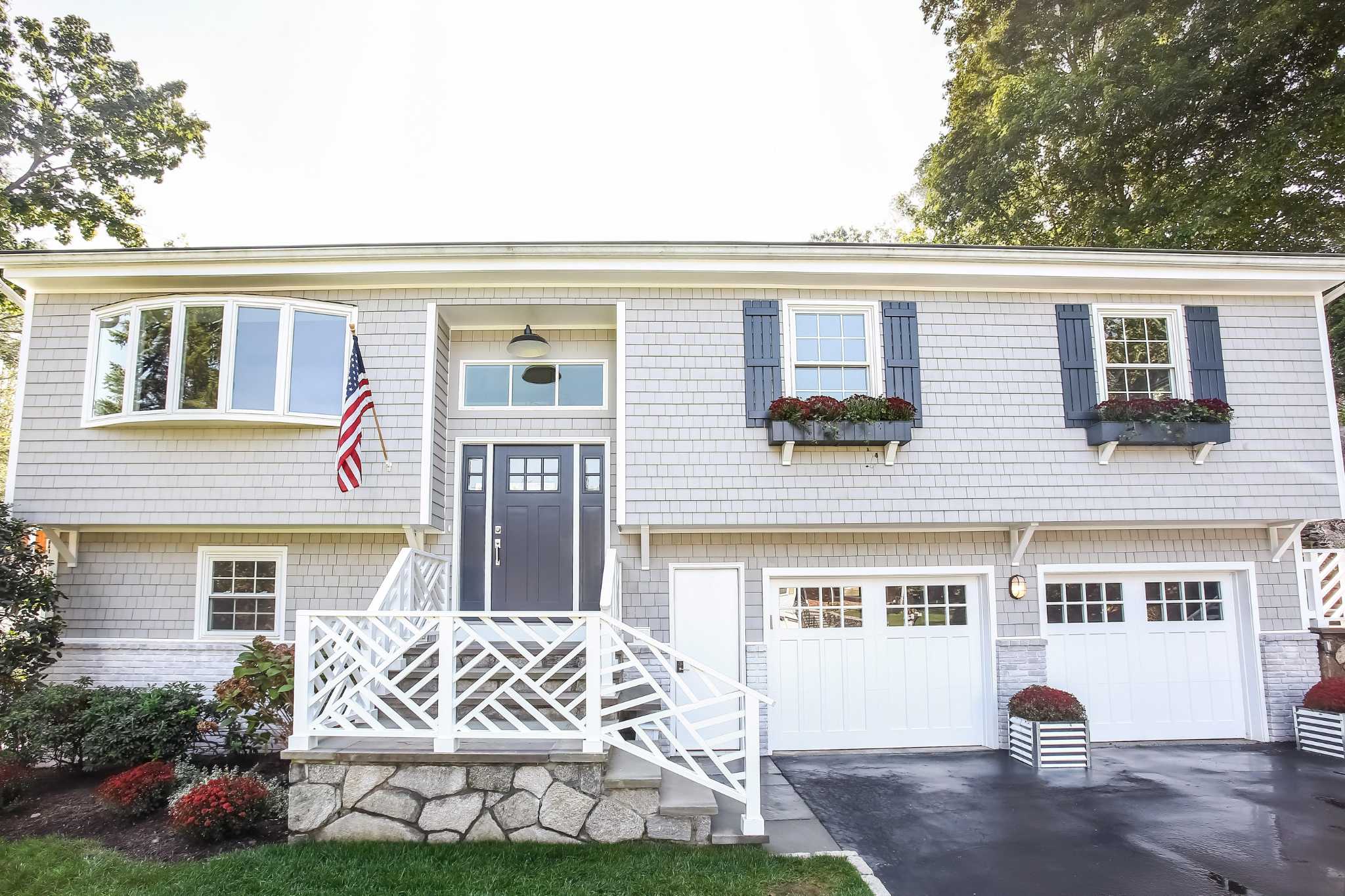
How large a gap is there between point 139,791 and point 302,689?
5.32 ft

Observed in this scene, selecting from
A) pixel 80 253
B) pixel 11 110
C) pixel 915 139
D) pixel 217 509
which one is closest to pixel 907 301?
pixel 217 509

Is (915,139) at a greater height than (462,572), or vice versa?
(915,139)

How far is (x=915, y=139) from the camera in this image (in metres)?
16.9

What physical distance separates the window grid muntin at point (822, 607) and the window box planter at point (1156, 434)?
2.83m

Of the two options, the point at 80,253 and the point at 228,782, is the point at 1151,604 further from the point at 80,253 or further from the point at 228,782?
the point at 80,253

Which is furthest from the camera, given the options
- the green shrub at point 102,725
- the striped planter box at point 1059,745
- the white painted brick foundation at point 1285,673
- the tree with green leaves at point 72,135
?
the tree with green leaves at point 72,135

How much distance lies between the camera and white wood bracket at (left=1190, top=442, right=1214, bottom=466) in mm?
7078

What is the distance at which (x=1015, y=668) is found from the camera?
746cm

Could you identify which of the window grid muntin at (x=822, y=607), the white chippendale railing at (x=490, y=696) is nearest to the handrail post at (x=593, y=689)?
the white chippendale railing at (x=490, y=696)

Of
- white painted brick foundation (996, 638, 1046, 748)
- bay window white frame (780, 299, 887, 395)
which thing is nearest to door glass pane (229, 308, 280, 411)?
bay window white frame (780, 299, 887, 395)

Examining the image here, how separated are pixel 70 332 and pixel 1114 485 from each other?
10433 mm

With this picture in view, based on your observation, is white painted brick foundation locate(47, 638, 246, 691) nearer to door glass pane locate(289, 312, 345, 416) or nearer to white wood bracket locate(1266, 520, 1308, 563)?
door glass pane locate(289, 312, 345, 416)

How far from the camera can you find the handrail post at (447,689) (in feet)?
15.4

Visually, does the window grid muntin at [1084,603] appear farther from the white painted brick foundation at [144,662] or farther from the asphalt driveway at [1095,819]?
the white painted brick foundation at [144,662]
